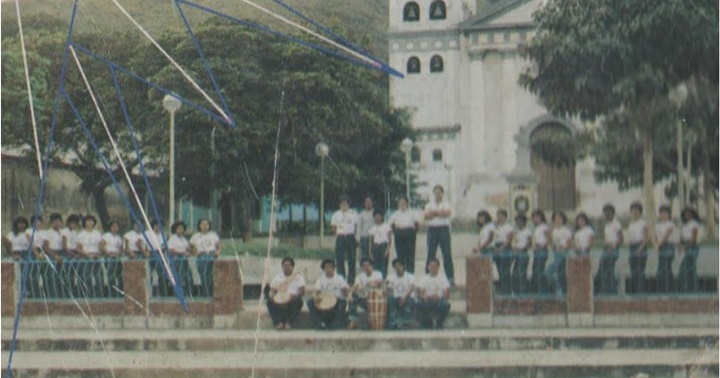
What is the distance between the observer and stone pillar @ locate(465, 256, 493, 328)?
28.6 ft

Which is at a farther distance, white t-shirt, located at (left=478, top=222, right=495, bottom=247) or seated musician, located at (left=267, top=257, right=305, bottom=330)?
seated musician, located at (left=267, top=257, right=305, bottom=330)

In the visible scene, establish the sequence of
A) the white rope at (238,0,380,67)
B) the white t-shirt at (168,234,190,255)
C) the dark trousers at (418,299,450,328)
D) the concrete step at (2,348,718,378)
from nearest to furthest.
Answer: the concrete step at (2,348,718,378) < the white rope at (238,0,380,67) < the white t-shirt at (168,234,190,255) < the dark trousers at (418,299,450,328)

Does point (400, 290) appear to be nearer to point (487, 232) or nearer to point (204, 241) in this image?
point (487, 232)

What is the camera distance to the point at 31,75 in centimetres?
812

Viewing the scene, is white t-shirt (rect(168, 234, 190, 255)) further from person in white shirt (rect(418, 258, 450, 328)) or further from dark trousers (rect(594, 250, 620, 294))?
dark trousers (rect(594, 250, 620, 294))

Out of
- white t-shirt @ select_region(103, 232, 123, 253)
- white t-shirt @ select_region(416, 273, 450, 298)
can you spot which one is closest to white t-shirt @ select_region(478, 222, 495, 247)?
white t-shirt @ select_region(416, 273, 450, 298)

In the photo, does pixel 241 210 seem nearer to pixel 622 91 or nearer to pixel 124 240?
pixel 124 240

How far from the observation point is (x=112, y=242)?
29.0ft

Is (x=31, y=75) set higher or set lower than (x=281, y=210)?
higher

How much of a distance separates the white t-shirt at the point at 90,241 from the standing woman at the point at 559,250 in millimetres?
2742

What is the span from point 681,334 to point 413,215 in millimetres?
1588

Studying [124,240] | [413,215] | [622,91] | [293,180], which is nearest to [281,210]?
[293,180]

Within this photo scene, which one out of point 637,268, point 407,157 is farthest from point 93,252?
point 637,268

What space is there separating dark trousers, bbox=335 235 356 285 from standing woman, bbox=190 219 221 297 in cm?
71
